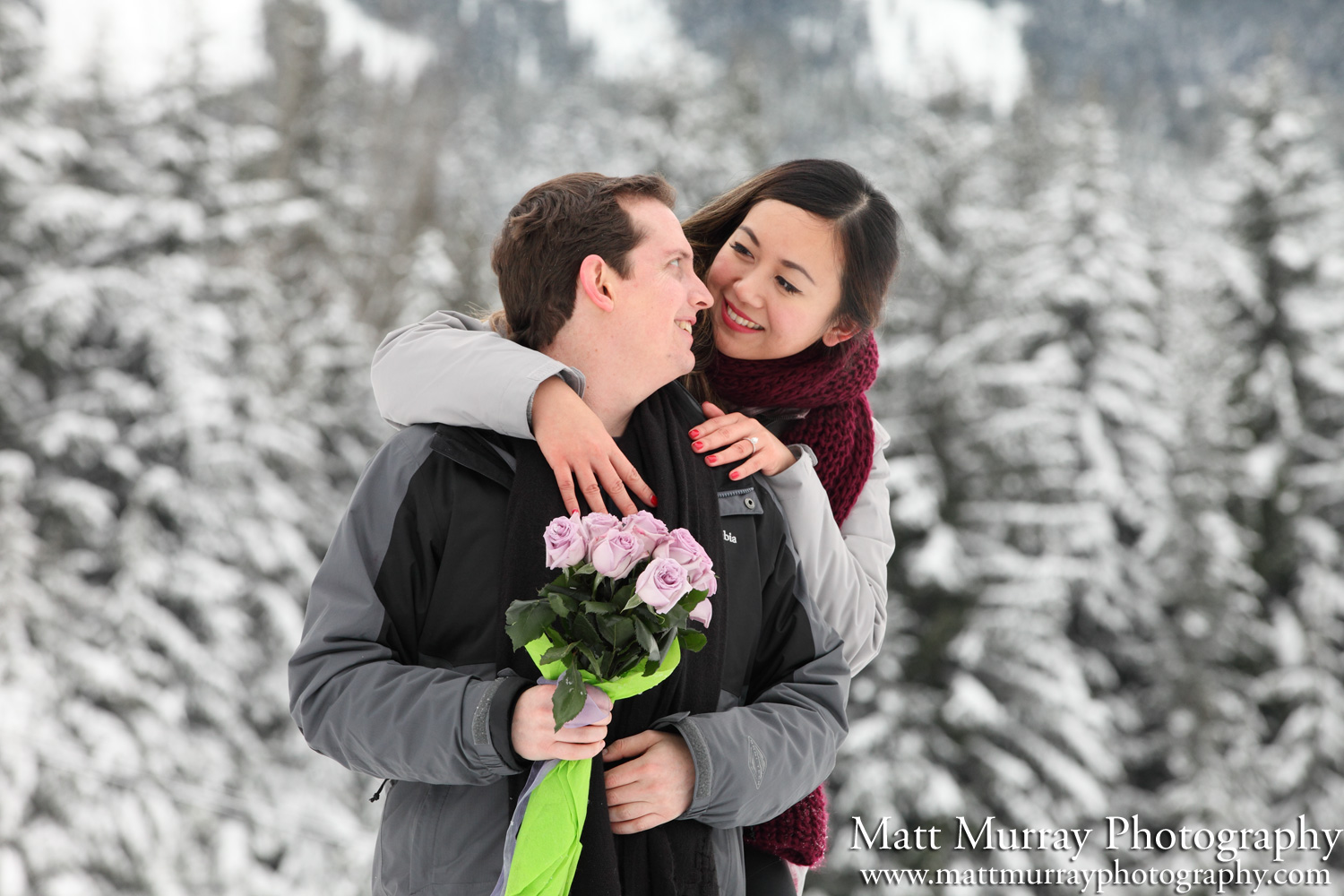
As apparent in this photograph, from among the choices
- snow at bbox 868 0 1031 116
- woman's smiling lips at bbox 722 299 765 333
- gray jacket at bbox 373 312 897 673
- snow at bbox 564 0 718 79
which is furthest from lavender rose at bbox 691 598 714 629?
snow at bbox 868 0 1031 116

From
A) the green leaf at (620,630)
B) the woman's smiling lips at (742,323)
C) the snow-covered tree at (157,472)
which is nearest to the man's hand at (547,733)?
the green leaf at (620,630)

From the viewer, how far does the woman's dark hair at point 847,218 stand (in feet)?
9.11

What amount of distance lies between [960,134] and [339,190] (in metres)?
11.8

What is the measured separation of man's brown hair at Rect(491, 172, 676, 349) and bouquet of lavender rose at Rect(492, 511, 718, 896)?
2.04 feet

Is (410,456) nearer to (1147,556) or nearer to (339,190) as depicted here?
(1147,556)

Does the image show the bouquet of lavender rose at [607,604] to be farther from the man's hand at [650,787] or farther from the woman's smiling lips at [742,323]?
the woman's smiling lips at [742,323]

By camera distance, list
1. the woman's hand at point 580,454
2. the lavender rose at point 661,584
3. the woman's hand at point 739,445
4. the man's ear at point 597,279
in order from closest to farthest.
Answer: the lavender rose at point 661,584 < the woman's hand at point 580,454 < the man's ear at point 597,279 < the woman's hand at point 739,445

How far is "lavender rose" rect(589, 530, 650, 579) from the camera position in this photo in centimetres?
172

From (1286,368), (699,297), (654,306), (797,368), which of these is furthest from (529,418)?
(1286,368)

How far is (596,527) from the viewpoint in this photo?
1.77 metres

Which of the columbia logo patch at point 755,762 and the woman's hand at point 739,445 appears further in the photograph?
the woman's hand at point 739,445

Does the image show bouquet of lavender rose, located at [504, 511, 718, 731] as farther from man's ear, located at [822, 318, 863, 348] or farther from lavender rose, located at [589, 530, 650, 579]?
man's ear, located at [822, 318, 863, 348]

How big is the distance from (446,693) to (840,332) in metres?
1.43

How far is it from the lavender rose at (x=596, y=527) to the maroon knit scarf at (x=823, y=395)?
3.53ft
